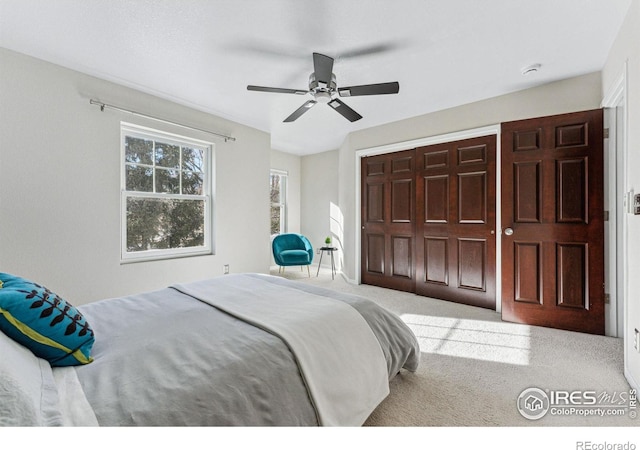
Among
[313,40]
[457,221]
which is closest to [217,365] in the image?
[313,40]

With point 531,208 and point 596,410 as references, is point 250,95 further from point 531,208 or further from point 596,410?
point 596,410

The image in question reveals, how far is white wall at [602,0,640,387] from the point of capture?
1.69 meters

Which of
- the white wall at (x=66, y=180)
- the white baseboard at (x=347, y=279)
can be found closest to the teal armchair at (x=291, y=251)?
the white baseboard at (x=347, y=279)

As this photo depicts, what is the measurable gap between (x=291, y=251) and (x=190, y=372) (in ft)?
12.8

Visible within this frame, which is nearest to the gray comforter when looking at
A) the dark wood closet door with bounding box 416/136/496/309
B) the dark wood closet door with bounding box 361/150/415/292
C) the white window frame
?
the dark wood closet door with bounding box 416/136/496/309

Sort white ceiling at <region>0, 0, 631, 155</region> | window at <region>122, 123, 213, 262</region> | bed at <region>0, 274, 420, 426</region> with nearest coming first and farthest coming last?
bed at <region>0, 274, 420, 426</region> → white ceiling at <region>0, 0, 631, 155</region> → window at <region>122, 123, 213, 262</region>

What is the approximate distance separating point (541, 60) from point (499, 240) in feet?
5.76

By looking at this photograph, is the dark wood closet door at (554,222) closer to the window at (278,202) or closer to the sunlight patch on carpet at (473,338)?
the sunlight patch on carpet at (473,338)

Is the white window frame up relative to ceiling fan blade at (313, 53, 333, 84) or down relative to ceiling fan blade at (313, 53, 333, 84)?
down

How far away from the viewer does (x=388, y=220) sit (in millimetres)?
4113

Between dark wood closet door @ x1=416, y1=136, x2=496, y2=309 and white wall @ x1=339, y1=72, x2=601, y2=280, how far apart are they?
0.84ft

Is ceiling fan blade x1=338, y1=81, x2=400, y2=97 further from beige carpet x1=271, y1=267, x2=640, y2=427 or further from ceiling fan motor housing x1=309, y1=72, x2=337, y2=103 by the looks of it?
beige carpet x1=271, y1=267, x2=640, y2=427

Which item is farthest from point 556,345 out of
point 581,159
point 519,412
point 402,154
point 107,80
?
point 107,80

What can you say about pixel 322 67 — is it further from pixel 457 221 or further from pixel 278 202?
pixel 278 202
